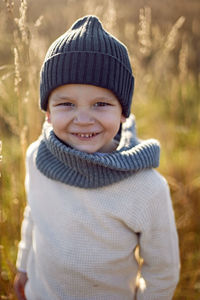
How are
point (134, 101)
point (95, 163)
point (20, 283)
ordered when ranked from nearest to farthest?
1. point (95, 163)
2. point (20, 283)
3. point (134, 101)

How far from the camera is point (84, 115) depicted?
1299 millimetres

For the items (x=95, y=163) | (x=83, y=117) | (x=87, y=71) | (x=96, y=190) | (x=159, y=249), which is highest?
(x=87, y=71)

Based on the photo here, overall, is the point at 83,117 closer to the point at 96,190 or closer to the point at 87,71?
the point at 87,71

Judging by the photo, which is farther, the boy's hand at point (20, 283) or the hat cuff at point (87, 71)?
the boy's hand at point (20, 283)

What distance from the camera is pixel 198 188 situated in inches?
102

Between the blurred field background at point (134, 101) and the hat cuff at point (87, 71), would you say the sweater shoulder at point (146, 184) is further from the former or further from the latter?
the blurred field background at point (134, 101)

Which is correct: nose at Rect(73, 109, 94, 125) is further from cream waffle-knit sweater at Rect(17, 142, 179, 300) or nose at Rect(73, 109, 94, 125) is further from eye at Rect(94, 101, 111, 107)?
cream waffle-knit sweater at Rect(17, 142, 179, 300)

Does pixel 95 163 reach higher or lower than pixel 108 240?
higher

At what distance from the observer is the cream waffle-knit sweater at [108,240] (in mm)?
1315

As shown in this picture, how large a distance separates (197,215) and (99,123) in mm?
1455

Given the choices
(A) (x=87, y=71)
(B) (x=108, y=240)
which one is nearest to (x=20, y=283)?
(B) (x=108, y=240)

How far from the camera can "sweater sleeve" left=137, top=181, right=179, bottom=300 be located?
1.31 metres

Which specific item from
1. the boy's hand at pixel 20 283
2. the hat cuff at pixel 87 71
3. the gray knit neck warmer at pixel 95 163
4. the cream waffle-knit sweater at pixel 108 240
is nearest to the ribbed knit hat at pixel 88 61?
the hat cuff at pixel 87 71

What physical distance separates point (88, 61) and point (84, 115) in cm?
21
